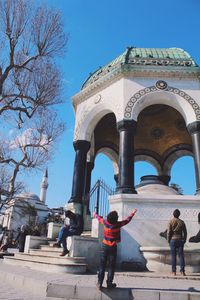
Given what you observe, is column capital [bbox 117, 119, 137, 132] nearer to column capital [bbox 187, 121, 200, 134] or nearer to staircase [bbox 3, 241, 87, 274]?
column capital [bbox 187, 121, 200, 134]

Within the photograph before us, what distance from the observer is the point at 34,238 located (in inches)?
312

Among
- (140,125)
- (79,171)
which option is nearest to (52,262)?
(79,171)

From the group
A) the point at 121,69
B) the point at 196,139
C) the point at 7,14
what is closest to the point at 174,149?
the point at 196,139

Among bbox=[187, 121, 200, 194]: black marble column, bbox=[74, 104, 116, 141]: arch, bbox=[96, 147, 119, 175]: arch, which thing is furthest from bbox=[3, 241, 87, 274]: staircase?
Answer: bbox=[96, 147, 119, 175]: arch

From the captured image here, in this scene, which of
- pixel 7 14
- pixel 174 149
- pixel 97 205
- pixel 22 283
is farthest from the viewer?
pixel 174 149

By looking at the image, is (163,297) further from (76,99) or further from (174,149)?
(174,149)

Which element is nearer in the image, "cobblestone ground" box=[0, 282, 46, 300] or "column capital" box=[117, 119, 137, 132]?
"cobblestone ground" box=[0, 282, 46, 300]

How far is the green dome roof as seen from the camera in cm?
951

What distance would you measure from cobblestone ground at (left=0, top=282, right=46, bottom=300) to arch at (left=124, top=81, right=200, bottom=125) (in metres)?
6.00

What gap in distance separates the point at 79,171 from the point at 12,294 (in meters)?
5.70

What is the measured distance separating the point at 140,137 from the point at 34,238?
23.5 feet

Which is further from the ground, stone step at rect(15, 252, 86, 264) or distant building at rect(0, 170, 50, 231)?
distant building at rect(0, 170, 50, 231)

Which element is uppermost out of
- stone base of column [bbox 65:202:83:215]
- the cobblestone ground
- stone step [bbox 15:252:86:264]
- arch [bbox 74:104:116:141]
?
arch [bbox 74:104:116:141]

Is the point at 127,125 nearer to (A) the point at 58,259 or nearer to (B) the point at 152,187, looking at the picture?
(B) the point at 152,187
